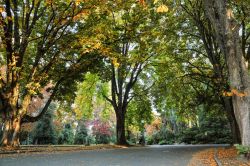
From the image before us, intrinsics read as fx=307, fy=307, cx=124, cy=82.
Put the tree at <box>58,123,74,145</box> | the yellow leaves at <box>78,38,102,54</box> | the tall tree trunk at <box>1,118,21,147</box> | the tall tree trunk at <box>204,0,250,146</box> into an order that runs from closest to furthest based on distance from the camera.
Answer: the tall tree trunk at <box>204,0,250,146</box> < the yellow leaves at <box>78,38,102,54</box> < the tall tree trunk at <box>1,118,21,147</box> < the tree at <box>58,123,74,145</box>

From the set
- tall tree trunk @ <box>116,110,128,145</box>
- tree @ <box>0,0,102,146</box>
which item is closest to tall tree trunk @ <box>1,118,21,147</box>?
tree @ <box>0,0,102,146</box>

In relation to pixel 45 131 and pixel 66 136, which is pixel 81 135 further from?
pixel 45 131

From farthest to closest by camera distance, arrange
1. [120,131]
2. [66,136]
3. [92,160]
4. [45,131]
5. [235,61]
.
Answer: [66,136], [45,131], [120,131], [235,61], [92,160]

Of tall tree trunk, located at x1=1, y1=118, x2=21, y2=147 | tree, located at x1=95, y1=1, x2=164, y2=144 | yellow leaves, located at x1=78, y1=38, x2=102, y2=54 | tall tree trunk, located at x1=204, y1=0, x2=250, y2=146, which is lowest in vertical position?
tall tree trunk, located at x1=1, y1=118, x2=21, y2=147

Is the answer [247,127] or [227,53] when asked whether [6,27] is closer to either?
[227,53]

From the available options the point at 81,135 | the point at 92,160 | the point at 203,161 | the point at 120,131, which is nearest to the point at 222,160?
the point at 203,161

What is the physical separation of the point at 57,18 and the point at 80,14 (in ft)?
6.24

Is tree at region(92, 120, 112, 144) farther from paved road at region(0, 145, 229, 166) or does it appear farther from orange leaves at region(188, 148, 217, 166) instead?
orange leaves at region(188, 148, 217, 166)

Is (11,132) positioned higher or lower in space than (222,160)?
higher

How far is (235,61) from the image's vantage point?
39.9ft

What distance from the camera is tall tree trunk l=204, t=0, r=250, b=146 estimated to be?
1166 centimetres

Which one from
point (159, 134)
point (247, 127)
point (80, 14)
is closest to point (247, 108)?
point (247, 127)

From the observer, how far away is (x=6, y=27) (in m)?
16.8

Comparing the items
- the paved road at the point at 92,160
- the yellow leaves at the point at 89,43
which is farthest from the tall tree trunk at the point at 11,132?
the yellow leaves at the point at 89,43
